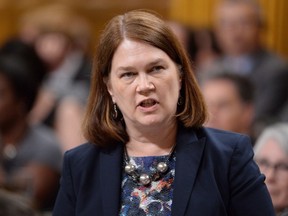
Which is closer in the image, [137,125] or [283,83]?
[137,125]

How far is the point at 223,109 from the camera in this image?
170 inches

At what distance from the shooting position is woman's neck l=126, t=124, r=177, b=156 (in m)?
2.24

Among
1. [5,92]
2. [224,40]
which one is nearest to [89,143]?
[5,92]

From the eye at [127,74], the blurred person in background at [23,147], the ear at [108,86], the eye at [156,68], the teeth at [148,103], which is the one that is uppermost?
the eye at [156,68]

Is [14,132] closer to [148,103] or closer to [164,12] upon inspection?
[148,103]

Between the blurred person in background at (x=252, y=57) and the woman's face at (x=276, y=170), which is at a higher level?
the blurred person in background at (x=252, y=57)

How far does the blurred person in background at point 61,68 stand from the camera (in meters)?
5.20

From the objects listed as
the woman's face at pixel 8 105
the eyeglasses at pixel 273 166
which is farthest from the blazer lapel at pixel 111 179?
the woman's face at pixel 8 105

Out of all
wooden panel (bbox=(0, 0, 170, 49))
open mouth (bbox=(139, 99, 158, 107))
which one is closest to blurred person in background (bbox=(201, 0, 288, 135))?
wooden panel (bbox=(0, 0, 170, 49))

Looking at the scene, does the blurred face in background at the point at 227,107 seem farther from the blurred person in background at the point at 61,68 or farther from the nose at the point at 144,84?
the nose at the point at 144,84

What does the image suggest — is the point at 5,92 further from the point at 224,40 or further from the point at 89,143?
the point at 89,143

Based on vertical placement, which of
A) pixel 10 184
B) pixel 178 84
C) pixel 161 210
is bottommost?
pixel 10 184

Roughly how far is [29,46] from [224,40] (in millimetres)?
1392

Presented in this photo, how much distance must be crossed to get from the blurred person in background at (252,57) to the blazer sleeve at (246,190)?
2.46 m
